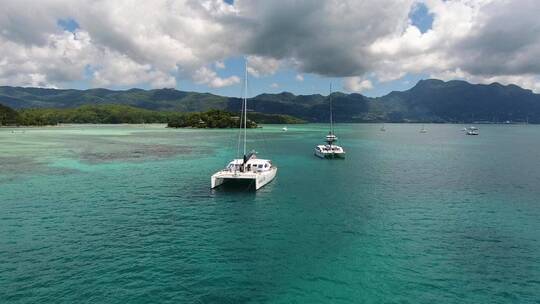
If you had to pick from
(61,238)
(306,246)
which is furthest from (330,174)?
(61,238)

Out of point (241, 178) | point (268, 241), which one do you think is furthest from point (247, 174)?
point (268, 241)

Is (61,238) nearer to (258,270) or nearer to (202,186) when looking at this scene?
(258,270)

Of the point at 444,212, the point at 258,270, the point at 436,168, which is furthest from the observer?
the point at 436,168

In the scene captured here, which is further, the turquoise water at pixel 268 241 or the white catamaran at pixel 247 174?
the white catamaran at pixel 247 174

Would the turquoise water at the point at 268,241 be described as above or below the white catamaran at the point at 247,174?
below

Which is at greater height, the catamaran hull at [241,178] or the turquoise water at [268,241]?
the catamaran hull at [241,178]

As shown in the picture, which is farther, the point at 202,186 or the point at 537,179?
the point at 537,179
